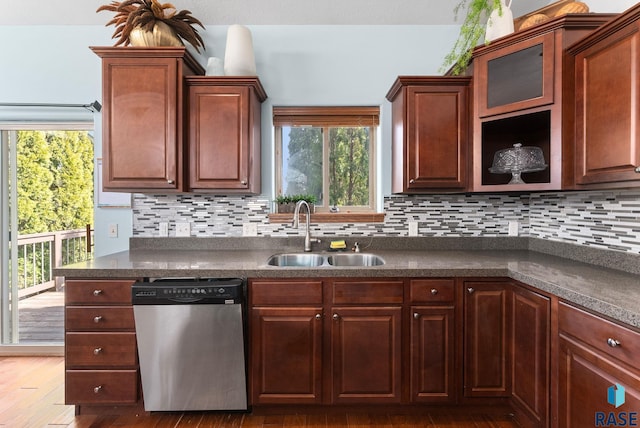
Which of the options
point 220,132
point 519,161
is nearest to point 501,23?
point 519,161

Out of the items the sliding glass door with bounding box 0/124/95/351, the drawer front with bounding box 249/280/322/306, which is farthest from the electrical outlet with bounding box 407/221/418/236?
the sliding glass door with bounding box 0/124/95/351

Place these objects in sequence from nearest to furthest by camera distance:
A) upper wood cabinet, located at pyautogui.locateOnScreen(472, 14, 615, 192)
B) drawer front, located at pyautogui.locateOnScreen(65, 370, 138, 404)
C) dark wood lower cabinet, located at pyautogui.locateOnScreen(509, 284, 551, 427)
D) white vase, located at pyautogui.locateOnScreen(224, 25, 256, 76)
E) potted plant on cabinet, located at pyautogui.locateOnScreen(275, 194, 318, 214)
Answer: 1. dark wood lower cabinet, located at pyautogui.locateOnScreen(509, 284, 551, 427)
2. upper wood cabinet, located at pyautogui.locateOnScreen(472, 14, 615, 192)
3. drawer front, located at pyautogui.locateOnScreen(65, 370, 138, 404)
4. white vase, located at pyautogui.locateOnScreen(224, 25, 256, 76)
5. potted plant on cabinet, located at pyautogui.locateOnScreen(275, 194, 318, 214)

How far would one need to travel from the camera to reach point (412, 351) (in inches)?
77.4

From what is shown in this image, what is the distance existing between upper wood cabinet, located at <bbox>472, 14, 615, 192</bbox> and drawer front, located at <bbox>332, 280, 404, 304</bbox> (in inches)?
34.9

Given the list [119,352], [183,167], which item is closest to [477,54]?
[183,167]

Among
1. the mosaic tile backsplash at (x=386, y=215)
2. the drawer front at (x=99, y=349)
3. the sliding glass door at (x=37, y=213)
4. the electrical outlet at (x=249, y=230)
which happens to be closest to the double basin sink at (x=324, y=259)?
the mosaic tile backsplash at (x=386, y=215)

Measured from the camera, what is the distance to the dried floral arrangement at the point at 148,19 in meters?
2.30

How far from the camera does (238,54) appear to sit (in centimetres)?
247

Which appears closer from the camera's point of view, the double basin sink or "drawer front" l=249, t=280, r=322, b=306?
"drawer front" l=249, t=280, r=322, b=306

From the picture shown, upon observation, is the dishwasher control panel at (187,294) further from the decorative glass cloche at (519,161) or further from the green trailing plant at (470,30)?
the green trailing plant at (470,30)

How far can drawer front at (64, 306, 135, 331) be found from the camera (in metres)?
1.95

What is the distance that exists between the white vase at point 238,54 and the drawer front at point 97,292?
154 cm

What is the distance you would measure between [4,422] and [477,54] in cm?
352

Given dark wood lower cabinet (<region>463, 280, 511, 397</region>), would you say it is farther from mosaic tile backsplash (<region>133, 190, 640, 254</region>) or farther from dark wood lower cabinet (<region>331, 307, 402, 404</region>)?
mosaic tile backsplash (<region>133, 190, 640, 254</region>)
